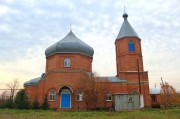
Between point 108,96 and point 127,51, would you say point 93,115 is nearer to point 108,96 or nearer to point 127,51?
point 108,96

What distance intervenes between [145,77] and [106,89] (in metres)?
5.57

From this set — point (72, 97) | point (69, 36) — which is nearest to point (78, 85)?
point (72, 97)

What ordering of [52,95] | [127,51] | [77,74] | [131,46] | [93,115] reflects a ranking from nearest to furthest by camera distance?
[93,115]
[52,95]
[77,74]
[127,51]
[131,46]

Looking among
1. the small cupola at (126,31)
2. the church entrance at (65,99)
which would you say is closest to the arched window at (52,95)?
the church entrance at (65,99)

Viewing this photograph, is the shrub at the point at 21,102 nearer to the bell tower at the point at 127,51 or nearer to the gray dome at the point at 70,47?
the gray dome at the point at 70,47

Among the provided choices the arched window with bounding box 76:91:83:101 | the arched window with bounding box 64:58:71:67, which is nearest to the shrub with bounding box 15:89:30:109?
the arched window with bounding box 76:91:83:101

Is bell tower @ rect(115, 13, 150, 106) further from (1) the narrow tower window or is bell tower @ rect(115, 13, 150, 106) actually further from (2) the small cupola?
(1) the narrow tower window

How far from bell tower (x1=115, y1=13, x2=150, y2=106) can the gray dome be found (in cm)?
433

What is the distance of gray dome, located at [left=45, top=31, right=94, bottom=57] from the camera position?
90.1 ft

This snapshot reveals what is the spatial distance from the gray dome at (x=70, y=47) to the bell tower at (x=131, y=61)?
14.2ft

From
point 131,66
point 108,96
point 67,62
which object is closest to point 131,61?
point 131,66

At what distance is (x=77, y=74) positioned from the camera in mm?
26844

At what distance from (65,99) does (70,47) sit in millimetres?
6753

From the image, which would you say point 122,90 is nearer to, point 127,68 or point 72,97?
point 127,68
